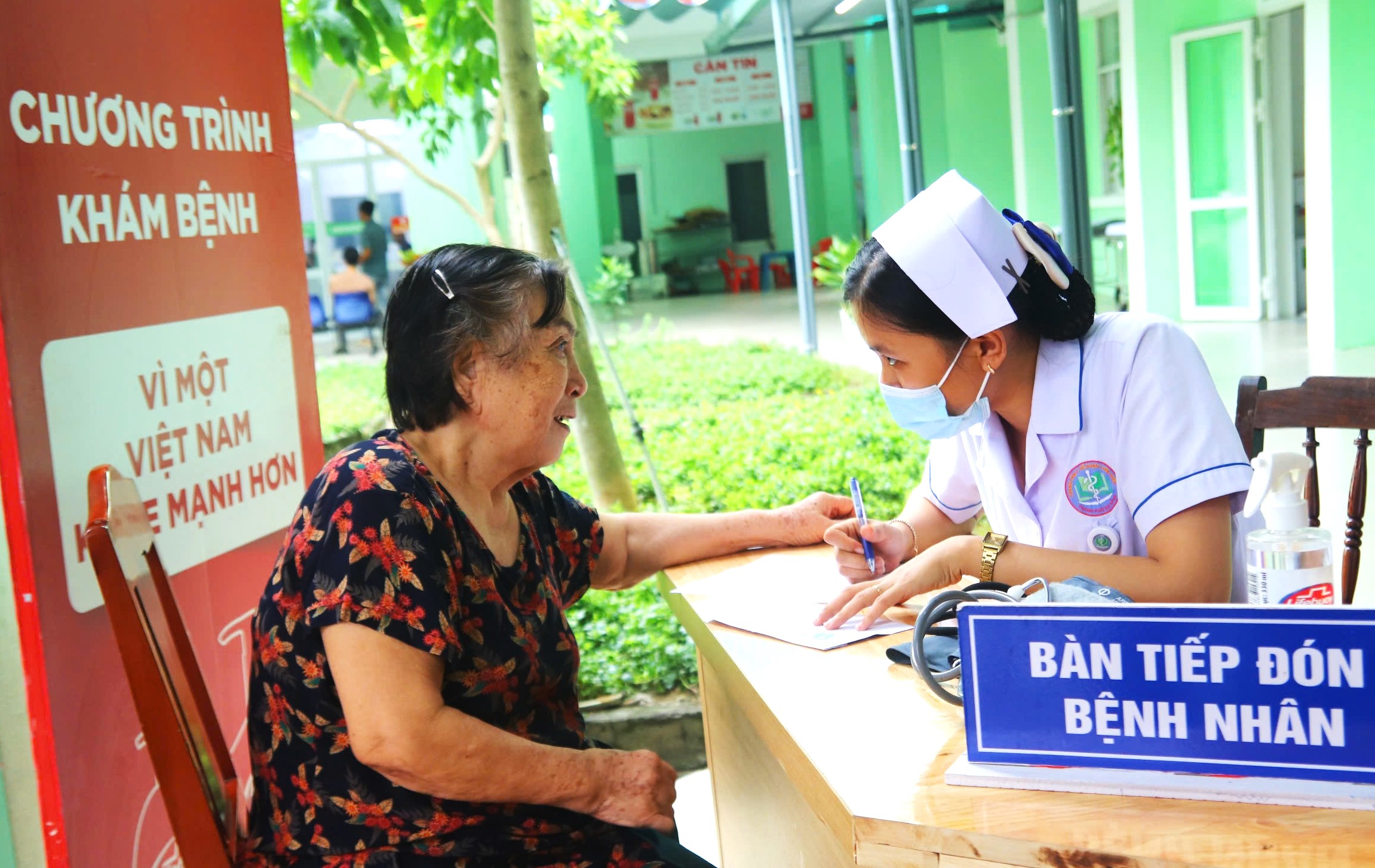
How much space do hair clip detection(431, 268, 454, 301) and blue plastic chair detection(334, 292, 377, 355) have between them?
12275 mm

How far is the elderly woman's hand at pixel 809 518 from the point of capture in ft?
6.77

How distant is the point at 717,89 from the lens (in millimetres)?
16500

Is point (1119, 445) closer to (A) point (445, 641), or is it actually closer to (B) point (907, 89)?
(A) point (445, 641)

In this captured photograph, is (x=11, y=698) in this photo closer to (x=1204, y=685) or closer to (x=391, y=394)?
(x=391, y=394)

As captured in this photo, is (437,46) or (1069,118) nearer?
(437,46)

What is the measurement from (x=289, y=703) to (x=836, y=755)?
0.69 metres

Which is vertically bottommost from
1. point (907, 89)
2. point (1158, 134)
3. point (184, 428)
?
point (184, 428)

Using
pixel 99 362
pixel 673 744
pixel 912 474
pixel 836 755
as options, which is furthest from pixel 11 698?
pixel 912 474

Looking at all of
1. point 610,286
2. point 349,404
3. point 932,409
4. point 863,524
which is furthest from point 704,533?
point 610,286

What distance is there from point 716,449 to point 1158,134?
20.0ft

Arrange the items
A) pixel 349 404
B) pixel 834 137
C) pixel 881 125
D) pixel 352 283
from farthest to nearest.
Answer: pixel 834 137 < pixel 881 125 < pixel 352 283 < pixel 349 404

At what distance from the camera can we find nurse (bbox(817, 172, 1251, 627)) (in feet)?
5.12

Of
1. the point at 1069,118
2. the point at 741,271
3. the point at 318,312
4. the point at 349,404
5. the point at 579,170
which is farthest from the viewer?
the point at 741,271

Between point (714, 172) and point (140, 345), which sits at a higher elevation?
point (714, 172)
